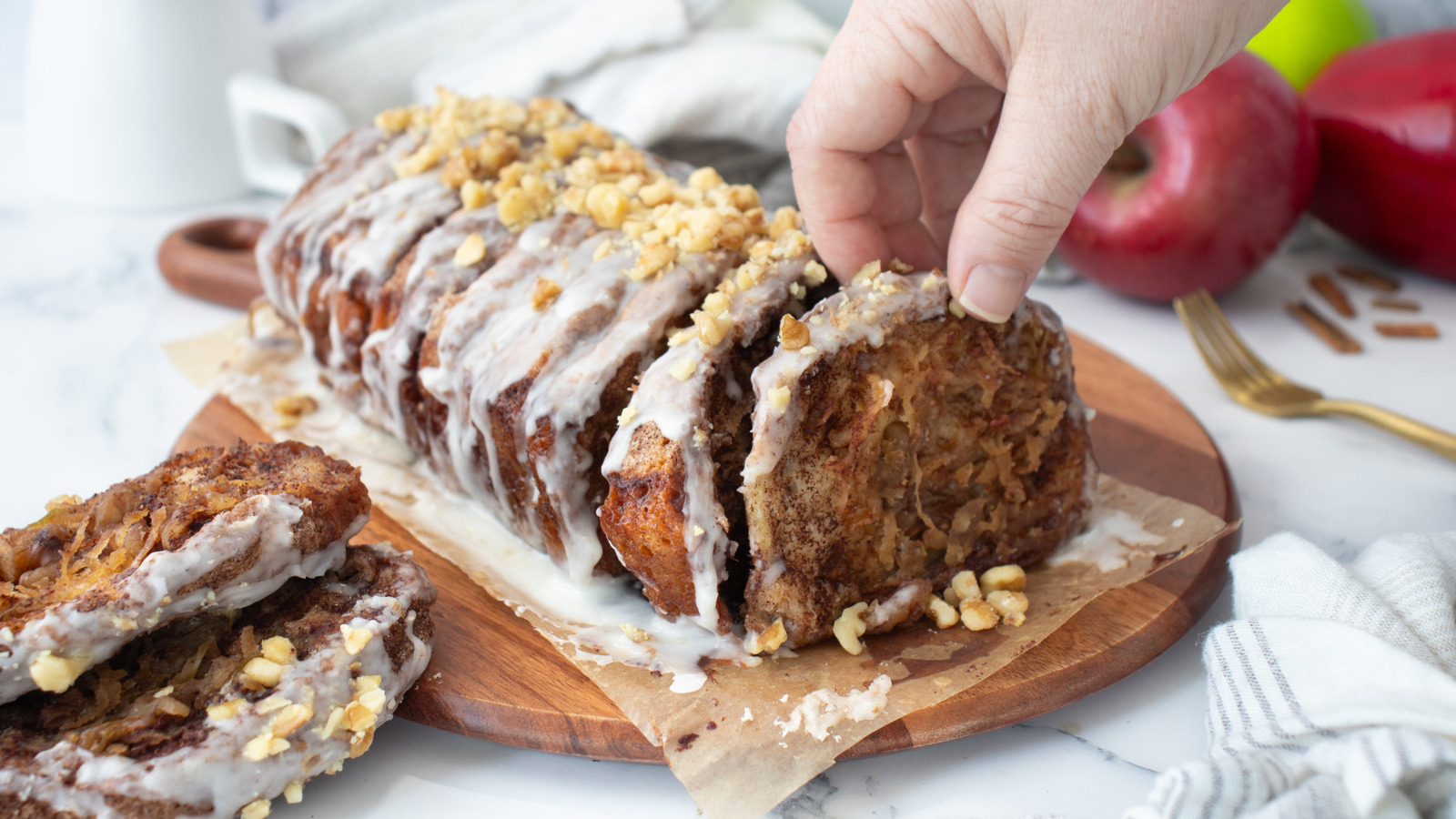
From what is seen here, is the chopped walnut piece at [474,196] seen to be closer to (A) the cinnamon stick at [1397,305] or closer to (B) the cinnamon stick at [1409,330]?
(B) the cinnamon stick at [1409,330]

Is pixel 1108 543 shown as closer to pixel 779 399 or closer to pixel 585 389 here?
pixel 779 399

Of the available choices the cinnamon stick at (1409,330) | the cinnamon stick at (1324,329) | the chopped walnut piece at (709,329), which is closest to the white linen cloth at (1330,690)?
the chopped walnut piece at (709,329)

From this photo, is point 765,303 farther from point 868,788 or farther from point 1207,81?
point 1207,81

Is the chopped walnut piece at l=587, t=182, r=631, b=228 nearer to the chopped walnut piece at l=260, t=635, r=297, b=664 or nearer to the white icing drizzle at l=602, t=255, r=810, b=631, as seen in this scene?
the white icing drizzle at l=602, t=255, r=810, b=631

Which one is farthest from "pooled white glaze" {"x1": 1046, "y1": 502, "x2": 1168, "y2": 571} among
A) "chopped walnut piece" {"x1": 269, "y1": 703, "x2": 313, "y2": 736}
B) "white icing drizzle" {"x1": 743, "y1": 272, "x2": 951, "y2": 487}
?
"chopped walnut piece" {"x1": 269, "y1": 703, "x2": 313, "y2": 736}

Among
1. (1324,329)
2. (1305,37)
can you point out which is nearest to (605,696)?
(1324,329)

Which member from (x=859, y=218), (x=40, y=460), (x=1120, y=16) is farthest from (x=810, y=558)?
(x=40, y=460)
